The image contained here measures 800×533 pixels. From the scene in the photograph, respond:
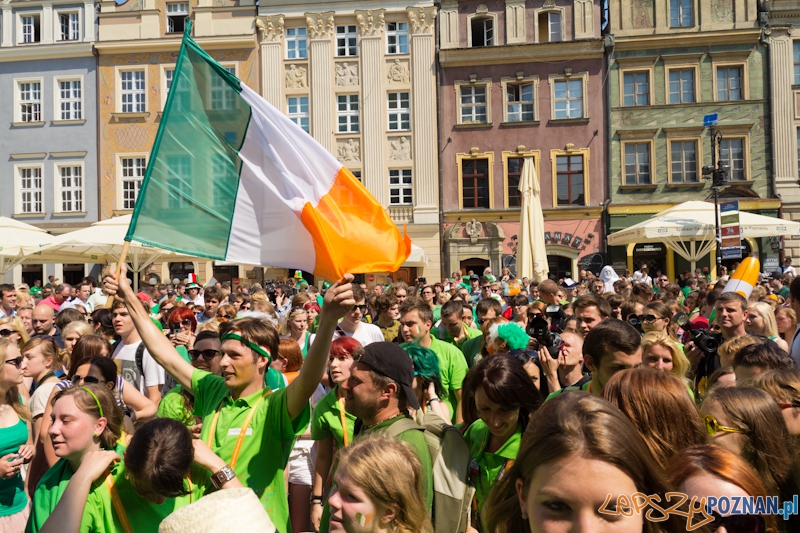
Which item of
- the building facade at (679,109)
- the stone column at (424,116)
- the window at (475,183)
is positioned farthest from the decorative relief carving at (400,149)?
the building facade at (679,109)

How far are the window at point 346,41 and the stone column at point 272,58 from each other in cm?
237

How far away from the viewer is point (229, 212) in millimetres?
5164

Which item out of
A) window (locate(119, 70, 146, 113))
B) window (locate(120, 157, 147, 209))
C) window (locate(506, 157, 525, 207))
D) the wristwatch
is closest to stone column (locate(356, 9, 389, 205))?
window (locate(506, 157, 525, 207))

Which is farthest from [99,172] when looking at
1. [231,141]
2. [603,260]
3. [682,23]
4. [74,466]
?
[74,466]

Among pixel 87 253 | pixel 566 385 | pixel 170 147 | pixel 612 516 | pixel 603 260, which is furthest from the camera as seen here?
pixel 603 260

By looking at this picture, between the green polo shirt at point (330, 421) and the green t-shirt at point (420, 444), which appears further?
the green polo shirt at point (330, 421)

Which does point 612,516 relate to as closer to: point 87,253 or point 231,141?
point 231,141

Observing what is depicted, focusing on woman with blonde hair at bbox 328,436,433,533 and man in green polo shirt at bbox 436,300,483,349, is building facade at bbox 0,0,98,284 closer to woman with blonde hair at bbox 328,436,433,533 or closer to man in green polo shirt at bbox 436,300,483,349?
man in green polo shirt at bbox 436,300,483,349

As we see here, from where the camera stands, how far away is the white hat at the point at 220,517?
2.16 meters

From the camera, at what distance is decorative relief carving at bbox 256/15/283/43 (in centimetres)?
2950

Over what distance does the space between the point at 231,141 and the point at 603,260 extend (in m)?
25.5

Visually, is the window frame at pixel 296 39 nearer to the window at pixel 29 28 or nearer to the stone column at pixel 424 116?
the stone column at pixel 424 116

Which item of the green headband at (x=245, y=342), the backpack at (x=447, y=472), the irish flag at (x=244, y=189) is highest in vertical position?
the irish flag at (x=244, y=189)

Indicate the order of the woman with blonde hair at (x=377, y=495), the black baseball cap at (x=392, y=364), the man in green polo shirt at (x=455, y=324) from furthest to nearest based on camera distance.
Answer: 1. the man in green polo shirt at (x=455, y=324)
2. the black baseball cap at (x=392, y=364)
3. the woman with blonde hair at (x=377, y=495)
